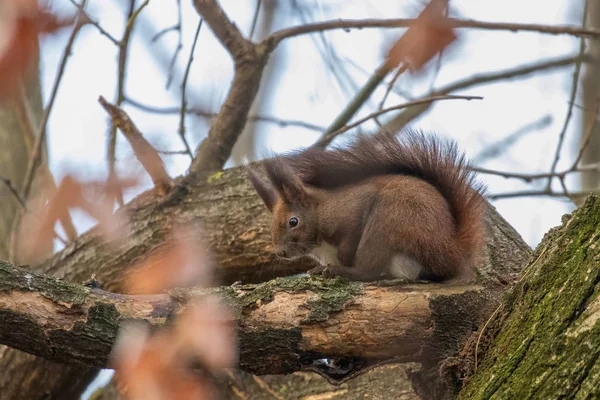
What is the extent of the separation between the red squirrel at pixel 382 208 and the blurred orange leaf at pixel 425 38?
1.83ft

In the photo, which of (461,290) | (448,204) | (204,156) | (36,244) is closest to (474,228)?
(448,204)

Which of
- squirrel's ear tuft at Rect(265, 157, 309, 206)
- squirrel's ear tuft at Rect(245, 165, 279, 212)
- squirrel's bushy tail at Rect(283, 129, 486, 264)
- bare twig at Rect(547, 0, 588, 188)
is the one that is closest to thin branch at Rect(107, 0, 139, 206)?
squirrel's ear tuft at Rect(245, 165, 279, 212)

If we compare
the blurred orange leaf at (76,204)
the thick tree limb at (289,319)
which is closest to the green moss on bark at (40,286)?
the thick tree limb at (289,319)

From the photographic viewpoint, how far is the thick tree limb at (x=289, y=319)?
2.21m

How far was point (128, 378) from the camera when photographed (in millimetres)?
2172

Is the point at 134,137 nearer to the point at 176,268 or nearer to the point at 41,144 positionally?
the point at 41,144

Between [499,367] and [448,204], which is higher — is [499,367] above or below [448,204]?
below

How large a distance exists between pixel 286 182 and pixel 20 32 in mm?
1199

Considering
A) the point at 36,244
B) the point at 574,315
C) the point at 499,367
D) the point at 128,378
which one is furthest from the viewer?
the point at 36,244

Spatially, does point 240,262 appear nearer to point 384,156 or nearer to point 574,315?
point 384,156

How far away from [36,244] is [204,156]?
949 mm

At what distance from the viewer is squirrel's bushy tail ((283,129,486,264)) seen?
8.89 feet

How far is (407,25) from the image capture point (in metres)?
3.33

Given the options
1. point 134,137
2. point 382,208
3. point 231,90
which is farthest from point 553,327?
point 231,90
